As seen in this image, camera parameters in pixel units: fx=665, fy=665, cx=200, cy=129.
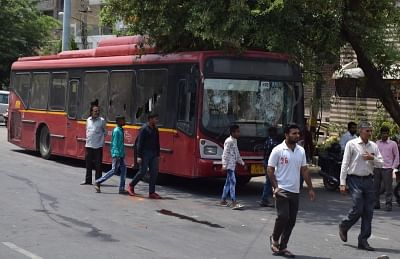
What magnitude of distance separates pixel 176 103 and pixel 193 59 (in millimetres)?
997

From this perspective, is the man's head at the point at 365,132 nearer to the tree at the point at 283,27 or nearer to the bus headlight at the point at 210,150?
the tree at the point at 283,27

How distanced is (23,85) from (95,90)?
14.6 feet

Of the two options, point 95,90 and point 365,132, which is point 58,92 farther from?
point 365,132

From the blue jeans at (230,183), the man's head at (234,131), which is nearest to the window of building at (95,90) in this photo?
the man's head at (234,131)

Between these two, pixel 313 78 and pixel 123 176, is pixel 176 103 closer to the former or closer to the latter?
pixel 123 176

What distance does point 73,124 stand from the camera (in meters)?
16.9

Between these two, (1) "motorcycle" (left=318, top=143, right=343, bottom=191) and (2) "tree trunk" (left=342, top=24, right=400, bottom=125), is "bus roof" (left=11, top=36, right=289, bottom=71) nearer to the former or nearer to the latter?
(2) "tree trunk" (left=342, top=24, right=400, bottom=125)

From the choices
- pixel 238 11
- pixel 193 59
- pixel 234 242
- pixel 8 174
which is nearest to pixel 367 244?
pixel 234 242

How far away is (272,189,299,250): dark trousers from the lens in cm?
791

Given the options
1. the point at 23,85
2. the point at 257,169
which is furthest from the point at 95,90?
the point at 257,169

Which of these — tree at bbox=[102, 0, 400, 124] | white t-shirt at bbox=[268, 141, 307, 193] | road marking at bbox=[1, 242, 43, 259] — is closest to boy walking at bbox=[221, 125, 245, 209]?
tree at bbox=[102, 0, 400, 124]

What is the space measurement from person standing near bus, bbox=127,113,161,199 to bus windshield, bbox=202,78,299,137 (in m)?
0.97

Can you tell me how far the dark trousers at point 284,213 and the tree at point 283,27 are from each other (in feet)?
14.9

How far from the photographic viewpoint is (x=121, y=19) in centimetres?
1419
